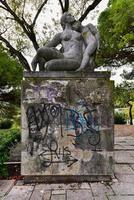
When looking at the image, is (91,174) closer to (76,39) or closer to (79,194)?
(79,194)

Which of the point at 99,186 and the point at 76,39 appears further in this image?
the point at 76,39

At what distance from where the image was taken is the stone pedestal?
6188 millimetres

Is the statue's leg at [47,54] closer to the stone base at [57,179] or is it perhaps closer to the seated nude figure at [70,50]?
the seated nude figure at [70,50]

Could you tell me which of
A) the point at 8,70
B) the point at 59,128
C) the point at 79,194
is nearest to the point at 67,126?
the point at 59,128

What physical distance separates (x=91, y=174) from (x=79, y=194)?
907 mm

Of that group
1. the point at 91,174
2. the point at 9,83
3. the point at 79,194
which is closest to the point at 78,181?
the point at 91,174

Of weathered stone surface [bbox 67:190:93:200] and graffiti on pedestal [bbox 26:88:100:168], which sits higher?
graffiti on pedestal [bbox 26:88:100:168]

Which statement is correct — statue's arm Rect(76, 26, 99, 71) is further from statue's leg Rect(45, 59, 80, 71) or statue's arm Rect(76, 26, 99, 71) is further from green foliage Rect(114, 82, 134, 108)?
green foliage Rect(114, 82, 134, 108)

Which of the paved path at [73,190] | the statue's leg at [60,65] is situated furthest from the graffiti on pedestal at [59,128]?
the statue's leg at [60,65]

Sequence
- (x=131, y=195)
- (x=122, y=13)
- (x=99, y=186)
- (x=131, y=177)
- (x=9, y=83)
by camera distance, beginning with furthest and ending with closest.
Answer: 1. (x=9, y=83)
2. (x=122, y=13)
3. (x=131, y=177)
4. (x=99, y=186)
5. (x=131, y=195)

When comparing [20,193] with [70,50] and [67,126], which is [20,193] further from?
[70,50]

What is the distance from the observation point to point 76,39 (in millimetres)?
6766

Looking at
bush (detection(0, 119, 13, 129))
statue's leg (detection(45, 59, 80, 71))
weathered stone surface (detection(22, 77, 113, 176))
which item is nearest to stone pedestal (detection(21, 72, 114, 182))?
weathered stone surface (detection(22, 77, 113, 176))

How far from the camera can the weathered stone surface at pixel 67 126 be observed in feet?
20.3
